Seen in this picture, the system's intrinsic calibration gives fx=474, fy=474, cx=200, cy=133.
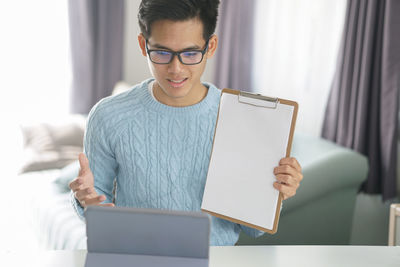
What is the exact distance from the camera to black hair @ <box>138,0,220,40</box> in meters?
1.07

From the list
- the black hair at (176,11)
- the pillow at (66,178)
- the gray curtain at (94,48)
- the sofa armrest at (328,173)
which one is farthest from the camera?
the gray curtain at (94,48)

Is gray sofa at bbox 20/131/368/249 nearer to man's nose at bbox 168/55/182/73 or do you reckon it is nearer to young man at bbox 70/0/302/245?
young man at bbox 70/0/302/245

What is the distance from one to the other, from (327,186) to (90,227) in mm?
1575

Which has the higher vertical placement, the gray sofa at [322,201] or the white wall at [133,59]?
the white wall at [133,59]

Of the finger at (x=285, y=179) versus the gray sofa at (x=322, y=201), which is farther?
the gray sofa at (x=322, y=201)

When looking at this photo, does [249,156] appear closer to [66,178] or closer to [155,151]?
[155,151]

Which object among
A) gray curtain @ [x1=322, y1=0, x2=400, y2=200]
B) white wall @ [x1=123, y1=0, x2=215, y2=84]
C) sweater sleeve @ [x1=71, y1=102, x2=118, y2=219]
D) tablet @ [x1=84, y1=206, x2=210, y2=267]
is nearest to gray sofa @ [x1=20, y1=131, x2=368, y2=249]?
gray curtain @ [x1=322, y1=0, x2=400, y2=200]

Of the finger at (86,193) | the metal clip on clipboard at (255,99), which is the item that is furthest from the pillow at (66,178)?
the metal clip on clipboard at (255,99)

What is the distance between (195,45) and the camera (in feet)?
3.59

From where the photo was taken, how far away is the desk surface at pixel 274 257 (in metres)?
0.95

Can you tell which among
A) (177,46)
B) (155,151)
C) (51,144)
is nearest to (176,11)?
(177,46)

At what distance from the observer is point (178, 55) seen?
3.54 ft

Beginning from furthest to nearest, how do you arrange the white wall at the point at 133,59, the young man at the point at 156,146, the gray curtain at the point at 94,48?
the white wall at the point at 133,59 < the gray curtain at the point at 94,48 < the young man at the point at 156,146

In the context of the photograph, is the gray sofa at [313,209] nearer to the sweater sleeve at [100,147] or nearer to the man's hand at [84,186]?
the sweater sleeve at [100,147]
